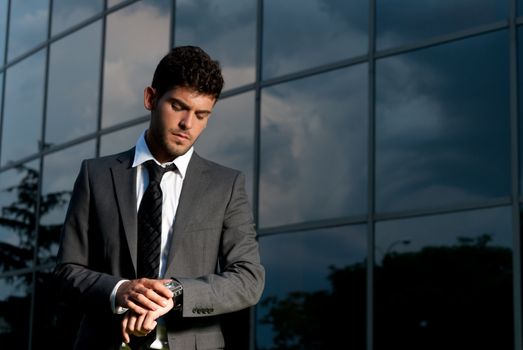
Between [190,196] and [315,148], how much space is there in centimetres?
640

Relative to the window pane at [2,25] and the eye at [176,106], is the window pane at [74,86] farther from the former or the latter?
the eye at [176,106]

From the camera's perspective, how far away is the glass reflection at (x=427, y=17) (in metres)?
8.59

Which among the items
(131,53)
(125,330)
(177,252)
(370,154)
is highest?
(131,53)

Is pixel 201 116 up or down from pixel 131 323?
up

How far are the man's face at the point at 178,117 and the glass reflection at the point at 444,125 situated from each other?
5385 millimetres

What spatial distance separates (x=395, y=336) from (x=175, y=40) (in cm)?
426

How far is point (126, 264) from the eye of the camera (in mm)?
3080

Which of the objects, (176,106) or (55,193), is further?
(55,193)

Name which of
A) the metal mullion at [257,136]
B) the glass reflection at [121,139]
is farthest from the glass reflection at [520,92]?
the glass reflection at [121,139]

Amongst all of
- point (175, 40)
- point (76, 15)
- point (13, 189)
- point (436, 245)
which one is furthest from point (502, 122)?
point (13, 189)

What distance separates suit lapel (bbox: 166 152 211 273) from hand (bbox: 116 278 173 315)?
0.17 meters

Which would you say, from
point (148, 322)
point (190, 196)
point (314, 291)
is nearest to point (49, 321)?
point (314, 291)

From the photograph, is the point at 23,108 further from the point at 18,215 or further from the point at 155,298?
the point at 155,298

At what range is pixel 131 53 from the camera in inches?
477
